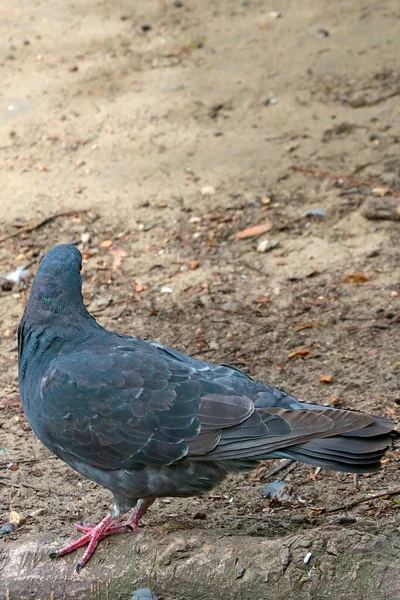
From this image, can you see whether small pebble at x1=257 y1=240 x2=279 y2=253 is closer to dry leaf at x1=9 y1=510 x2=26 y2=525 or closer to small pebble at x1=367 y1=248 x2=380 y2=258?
small pebble at x1=367 y1=248 x2=380 y2=258

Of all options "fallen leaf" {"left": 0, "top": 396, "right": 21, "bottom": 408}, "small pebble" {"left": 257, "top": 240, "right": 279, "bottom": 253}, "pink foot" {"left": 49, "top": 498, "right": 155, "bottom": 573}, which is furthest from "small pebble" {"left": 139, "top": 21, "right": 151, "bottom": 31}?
"pink foot" {"left": 49, "top": 498, "right": 155, "bottom": 573}

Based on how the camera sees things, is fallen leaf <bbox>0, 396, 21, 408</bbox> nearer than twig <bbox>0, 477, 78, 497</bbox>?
No

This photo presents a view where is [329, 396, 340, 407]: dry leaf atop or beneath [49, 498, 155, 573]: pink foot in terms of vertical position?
beneath

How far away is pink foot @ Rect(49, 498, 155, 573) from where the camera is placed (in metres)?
3.58

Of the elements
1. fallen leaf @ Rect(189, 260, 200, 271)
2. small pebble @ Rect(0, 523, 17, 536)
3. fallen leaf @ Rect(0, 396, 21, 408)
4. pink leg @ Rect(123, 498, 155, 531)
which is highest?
pink leg @ Rect(123, 498, 155, 531)

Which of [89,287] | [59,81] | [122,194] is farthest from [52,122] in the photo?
[89,287]

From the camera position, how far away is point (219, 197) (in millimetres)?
7027

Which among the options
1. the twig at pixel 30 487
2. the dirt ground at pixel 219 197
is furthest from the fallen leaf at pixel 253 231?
the twig at pixel 30 487

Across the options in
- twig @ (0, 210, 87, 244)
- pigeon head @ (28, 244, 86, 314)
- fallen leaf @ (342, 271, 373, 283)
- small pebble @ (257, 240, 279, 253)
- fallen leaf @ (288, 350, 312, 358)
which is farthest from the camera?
twig @ (0, 210, 87, 244)

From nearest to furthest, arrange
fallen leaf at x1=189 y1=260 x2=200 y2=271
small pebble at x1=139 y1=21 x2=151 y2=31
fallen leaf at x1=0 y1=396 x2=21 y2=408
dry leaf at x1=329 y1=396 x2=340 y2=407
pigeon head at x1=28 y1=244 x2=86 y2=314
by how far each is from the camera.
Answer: pigeon head at x1=28 y1=244 x2=86 y2=314, dry leaf at x1=329 y1=396 x2=340 y2=407, fallen leaf at x1=0 y1=396 x2=21 y2=408, fallen leaf at x1=189 y1=260 x2=200 y2=271, small pebble at x1=139 y1=21 x2=151 y2=31

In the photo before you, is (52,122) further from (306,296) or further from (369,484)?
(369,484)

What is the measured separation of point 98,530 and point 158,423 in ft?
1.80

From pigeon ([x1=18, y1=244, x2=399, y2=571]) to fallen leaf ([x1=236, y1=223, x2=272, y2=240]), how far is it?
275 centimetres

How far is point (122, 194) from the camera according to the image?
7.18 m
